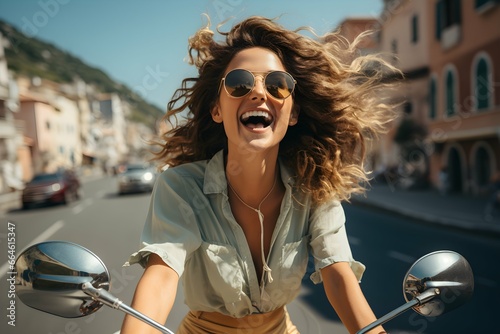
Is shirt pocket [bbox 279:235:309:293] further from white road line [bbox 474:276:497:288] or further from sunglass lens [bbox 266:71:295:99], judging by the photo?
white road line [bbox 474:276:497:288]

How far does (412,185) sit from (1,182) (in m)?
18.5

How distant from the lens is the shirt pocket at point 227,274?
164 centimetres

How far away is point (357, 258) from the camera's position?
24.3 ft

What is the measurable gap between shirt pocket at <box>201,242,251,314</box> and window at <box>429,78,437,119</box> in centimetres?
2272

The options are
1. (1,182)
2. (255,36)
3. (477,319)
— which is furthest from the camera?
(1,182)

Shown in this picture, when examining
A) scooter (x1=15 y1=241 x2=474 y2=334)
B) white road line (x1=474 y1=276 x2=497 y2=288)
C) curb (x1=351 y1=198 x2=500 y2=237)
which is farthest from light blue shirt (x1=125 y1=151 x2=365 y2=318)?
curb (x1=351 y1=198 x2=500 y2=237)

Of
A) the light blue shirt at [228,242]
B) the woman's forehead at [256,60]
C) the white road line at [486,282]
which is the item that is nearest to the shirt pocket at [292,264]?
the light blue shirt at [228,242]

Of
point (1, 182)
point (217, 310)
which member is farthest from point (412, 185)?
point (217, 310)

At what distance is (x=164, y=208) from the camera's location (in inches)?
63.0

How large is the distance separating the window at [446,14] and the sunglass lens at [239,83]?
20.0m

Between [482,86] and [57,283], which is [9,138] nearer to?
[482,86]

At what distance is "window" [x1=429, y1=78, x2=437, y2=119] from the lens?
2266 centimetres

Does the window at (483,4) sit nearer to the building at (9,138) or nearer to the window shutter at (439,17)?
the window shutter at (439,17)

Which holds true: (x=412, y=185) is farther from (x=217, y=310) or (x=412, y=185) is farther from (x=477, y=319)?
(x=217, y=310)
